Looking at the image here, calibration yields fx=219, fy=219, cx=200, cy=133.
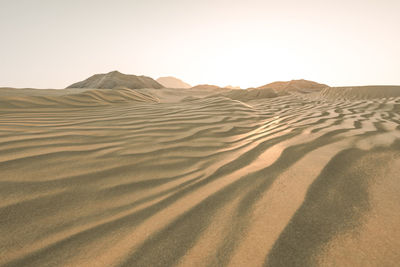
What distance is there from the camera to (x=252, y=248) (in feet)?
2.17

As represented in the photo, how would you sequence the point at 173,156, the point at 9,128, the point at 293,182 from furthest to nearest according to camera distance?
the point at 9,128, the point at 173,156, the point at 293,182

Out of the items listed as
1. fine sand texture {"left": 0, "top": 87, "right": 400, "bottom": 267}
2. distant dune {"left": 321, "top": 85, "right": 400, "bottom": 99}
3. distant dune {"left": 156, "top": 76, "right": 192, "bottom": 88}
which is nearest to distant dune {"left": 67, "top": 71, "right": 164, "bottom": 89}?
distant dune {"left": 321, "top": 85, "right": 400, "bottom": 99}

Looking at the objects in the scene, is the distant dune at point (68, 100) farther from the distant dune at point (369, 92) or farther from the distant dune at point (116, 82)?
the distant dune at point (116, 82)

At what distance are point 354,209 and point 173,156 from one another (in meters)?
1.02

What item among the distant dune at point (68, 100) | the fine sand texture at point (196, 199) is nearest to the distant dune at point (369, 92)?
the distant dune at point (68, 100)

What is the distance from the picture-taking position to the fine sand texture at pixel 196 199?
26.0 inches

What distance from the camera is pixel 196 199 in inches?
38.1

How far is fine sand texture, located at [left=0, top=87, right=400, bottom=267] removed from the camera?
0.66 metres

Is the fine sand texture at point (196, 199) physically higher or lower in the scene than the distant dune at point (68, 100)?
lower

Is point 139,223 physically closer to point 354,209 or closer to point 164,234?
point 164,234

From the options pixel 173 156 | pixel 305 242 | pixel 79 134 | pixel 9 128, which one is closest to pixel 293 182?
pixel 305 242

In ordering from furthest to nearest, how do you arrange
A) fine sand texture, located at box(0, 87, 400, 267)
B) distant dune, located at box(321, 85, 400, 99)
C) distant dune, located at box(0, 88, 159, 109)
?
distant dune, located at box(321, 85, 400, 99) → distant dune, located at box(0, 88, 159, 109) → fine sand texture, located at box(0, 87, 400, 267)

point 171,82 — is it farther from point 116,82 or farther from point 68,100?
point 68,100

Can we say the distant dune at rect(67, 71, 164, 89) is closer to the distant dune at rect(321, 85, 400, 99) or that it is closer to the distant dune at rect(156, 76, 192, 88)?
the distant dune at rect(321, 85, 400, 99)
